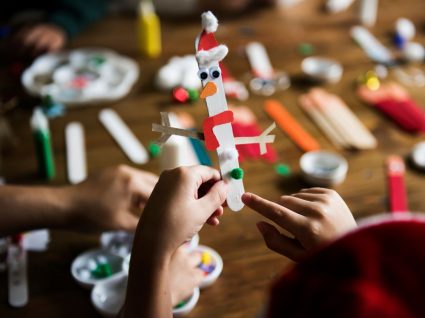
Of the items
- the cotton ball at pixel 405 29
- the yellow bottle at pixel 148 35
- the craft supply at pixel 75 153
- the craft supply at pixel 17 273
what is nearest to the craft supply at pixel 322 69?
the cotton ball at pixel 405 29

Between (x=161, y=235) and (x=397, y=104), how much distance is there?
2.69 ft

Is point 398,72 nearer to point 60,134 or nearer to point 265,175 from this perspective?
point 265,175

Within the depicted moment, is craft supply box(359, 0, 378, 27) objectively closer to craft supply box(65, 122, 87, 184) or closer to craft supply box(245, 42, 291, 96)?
craft supply box(245, 42, 291, 96)

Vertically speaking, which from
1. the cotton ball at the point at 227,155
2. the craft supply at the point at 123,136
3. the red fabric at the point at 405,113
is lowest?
the red fabric at the point at 405,113

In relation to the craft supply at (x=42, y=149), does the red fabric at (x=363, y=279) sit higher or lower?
higher

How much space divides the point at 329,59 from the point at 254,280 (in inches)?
31.4

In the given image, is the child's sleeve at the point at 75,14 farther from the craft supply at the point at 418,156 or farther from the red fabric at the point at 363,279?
the red fabric at the point at 363,279

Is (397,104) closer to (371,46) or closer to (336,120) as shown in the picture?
(336,120)

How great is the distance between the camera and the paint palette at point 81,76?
1.23 metres

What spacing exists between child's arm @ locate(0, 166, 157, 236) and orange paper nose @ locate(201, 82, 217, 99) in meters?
0.25

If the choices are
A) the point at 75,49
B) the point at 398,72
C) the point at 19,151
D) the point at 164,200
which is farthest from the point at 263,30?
the point at 164,200

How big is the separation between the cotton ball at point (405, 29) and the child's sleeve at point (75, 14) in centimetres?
88

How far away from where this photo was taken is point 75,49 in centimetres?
143

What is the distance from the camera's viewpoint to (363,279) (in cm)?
36
